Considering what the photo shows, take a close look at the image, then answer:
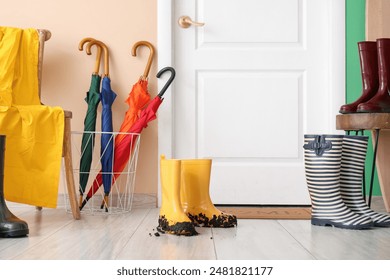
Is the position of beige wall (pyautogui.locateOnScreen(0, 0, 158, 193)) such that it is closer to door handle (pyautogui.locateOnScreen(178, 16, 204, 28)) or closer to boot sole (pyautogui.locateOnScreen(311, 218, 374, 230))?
door handle (pyautogui.locateOnScreen(178, 16, 204, 28))

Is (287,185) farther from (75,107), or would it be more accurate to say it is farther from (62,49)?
(62,49)

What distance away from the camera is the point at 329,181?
6.77ft

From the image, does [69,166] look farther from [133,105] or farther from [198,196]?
[198,196]

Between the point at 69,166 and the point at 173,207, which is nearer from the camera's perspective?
the point at 173,207

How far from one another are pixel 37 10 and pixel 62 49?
0.23 meters

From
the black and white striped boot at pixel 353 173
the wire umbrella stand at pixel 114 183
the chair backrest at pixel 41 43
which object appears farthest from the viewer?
the wire umbrella stand at pixel 114 183

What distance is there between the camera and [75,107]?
109 inches

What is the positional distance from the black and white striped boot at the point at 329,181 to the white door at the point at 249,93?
71 centimetres

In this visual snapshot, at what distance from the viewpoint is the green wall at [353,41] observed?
2.78 metres

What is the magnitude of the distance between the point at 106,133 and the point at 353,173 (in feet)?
3.64

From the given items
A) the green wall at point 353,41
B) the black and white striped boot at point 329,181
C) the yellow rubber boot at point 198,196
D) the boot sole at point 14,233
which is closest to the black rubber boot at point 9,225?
the boot sole at point 14,233

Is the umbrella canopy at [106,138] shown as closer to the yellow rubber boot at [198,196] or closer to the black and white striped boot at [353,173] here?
the yellow rubber boot at [198,196]

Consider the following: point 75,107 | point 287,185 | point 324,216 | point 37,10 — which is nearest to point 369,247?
point 324,216

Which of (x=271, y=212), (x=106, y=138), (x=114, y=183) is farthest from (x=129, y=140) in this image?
(x=271, y=212)
